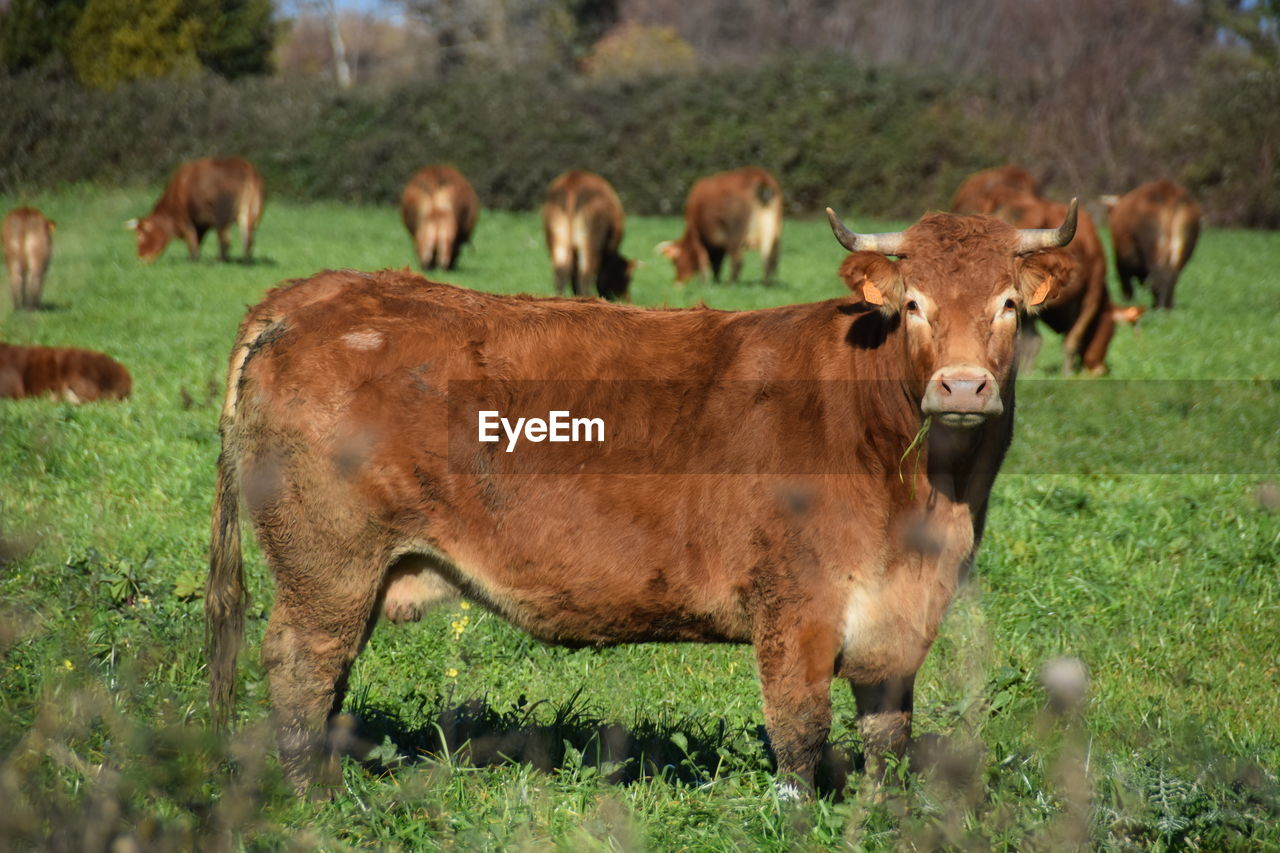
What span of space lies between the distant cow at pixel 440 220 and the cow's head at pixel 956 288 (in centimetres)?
1608

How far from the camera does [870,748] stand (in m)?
3.87

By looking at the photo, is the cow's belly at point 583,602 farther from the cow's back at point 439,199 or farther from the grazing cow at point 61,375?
the cow's back at point 439,199

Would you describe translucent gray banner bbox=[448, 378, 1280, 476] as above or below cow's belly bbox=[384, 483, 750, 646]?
above

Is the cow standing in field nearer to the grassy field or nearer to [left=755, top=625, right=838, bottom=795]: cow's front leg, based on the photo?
the grassy field

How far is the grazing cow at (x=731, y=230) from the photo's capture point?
62.2 feet

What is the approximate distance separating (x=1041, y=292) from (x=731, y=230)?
15612 mm

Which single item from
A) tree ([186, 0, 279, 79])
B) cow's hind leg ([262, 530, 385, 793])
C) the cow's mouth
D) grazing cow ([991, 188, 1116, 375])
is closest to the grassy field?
cow's hind leg ([262, 530, 385, 793])

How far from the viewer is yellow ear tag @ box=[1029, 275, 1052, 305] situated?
12.1 ft

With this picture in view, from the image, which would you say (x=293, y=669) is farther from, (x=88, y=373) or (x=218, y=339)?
(x=218, y=339)

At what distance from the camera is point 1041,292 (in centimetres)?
368

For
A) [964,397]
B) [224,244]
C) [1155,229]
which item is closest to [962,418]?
[964,397]

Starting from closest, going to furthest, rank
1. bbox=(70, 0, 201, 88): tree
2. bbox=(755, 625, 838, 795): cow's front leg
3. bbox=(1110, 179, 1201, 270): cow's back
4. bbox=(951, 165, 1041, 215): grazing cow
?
bbox=(755, 625, 838, 795): cow's front leg < bbox=(951, 165, 1041, 215): grazing cow < bbox=(1110, 179, 1201, 270): cow's back < bbox=(70, 0, 201, 88): tree

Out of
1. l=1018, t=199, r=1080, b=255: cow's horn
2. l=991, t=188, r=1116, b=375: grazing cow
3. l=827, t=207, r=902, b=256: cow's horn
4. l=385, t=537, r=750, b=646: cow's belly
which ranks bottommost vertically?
l=385, t=537, r=750, b=646: cow's belly

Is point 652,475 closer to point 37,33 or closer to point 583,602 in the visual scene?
point 583,602
